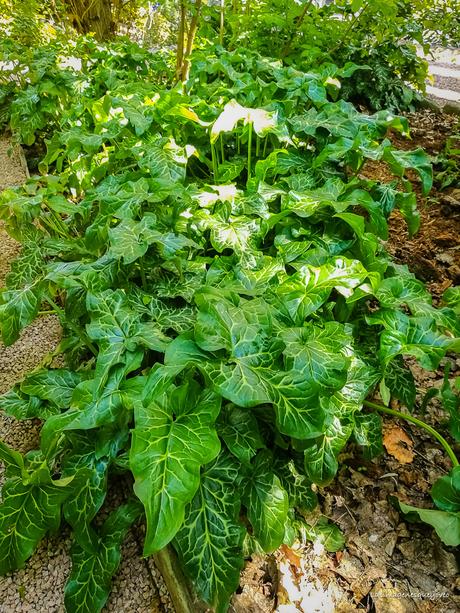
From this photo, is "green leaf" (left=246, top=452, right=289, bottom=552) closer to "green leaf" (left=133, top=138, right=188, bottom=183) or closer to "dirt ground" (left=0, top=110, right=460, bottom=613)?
"dirt ground" (left=0, top=110, right=460, bottom=613)

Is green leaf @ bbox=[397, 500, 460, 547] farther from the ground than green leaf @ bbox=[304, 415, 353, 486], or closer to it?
closer to it

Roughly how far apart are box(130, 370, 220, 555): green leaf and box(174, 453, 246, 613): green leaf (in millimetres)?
200

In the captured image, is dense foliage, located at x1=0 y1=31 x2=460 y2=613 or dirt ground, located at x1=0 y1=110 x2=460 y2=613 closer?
dense foliage, located at x1=0 y1=31 x2=460 y2=613

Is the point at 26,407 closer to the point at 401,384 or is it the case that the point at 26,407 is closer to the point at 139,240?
Answer: the point at 139,240

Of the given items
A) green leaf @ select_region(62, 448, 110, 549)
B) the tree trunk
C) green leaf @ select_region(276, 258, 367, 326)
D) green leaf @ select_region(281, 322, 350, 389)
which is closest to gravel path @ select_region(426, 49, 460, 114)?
green leaf @ select_region(276, 258, 367, 326)

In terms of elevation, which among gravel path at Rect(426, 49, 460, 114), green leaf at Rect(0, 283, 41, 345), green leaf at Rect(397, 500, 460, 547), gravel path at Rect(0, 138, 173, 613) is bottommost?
gravel path at Rect(0, 138, 173, 613)

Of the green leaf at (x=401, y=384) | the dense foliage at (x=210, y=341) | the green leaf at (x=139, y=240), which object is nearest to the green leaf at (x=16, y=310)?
the dense foliage at (x=210, y=341)

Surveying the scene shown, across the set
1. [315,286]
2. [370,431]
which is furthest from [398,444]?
[315,286]

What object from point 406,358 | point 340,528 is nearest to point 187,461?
point 340,528

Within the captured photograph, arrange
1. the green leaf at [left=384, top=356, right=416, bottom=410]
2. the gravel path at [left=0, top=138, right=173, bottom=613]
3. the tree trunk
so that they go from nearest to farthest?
the gravel path at [left=0, top=138, right=173, bottom=613]
the green leaf at [left=384, top=356, right=416, bottom=410]
the tree trunk

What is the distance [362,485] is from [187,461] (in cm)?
76

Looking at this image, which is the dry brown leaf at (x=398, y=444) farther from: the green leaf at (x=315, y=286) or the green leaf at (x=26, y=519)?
the green leaf at (x=26, y=519)

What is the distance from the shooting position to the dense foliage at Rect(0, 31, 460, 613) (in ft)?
3.07

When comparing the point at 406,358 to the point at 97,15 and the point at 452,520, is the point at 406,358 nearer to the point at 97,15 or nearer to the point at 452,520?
the point at 452,520
